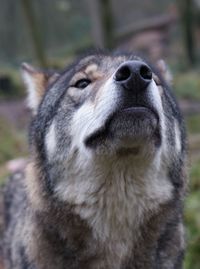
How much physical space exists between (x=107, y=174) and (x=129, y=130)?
0.48 meters

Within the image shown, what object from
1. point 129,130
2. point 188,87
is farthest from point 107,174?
point 188,87

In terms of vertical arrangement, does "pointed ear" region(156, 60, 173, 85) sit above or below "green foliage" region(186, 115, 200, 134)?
below

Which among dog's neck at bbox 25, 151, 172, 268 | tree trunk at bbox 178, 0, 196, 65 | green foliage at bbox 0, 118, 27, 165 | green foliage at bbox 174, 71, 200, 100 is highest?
tree trunk at bbox 178, 0, 196, 65

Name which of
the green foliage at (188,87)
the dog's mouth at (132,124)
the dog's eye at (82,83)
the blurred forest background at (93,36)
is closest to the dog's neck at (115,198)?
the dog's mouth at (132,124)

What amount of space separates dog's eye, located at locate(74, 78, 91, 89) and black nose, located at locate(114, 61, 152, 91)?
0.72 m

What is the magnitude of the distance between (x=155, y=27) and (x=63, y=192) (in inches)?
1010

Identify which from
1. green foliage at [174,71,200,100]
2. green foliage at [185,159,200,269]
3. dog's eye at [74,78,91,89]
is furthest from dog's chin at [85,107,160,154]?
green foliage at [174,71,200,100]

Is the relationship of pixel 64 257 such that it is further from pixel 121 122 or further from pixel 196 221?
pixel 196 221

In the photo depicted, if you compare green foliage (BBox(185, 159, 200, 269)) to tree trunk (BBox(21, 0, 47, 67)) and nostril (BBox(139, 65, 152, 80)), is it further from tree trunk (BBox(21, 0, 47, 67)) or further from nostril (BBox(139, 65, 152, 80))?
tree trunk (BBox(21, 0, 47, 67))

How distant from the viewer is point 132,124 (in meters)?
3.59

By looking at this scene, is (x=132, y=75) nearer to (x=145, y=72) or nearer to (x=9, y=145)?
(x=145, y=72)

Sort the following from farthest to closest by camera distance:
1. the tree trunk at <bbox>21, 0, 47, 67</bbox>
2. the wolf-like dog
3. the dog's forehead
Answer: the tree trunk at <bbox>21, 0, 47, 67</bbox> < the dog's forehead < the wolf-like dog

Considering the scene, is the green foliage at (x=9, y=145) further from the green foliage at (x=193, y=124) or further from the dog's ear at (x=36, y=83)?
the dog's ear at (x=36, y=83)

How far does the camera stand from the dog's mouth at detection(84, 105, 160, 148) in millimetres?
3582
